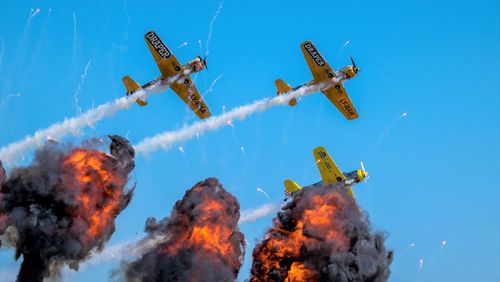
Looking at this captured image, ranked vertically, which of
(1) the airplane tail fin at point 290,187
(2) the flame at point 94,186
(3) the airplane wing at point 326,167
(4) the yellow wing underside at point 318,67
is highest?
(4) the yellow wing underside at point 318,67

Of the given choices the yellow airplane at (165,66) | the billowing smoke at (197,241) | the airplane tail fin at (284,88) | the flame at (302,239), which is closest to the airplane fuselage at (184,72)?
the yellow airplane at (165,66)

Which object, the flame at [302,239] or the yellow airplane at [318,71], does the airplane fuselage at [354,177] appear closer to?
the yellow airplane at [318,71]

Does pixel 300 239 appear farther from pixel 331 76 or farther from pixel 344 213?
pixel 331 76

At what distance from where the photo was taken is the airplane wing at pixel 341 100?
122 metres

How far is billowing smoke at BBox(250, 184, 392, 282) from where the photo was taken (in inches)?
3743

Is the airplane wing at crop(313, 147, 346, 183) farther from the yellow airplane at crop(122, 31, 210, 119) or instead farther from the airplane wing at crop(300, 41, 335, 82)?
the yellow airplane at crop(122, 31, 210, 119)

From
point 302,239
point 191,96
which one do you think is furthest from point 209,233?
point 191,96

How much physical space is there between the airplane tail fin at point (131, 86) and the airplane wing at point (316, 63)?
23.9 m

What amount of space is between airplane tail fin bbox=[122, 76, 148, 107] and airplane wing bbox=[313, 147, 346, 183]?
26220mm

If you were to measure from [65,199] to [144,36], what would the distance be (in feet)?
104

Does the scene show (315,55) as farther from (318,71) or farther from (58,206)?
(58,206)

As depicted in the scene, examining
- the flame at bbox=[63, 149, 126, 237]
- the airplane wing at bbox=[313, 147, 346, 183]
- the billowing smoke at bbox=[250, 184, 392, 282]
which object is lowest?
the billowing smoke at bbox=[250, 184, 392, 282]

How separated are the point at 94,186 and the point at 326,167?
37.7m

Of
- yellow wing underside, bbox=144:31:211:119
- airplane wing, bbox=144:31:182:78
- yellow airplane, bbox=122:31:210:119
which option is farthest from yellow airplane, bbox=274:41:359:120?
airplane wing, bbox=144:31:182:78
